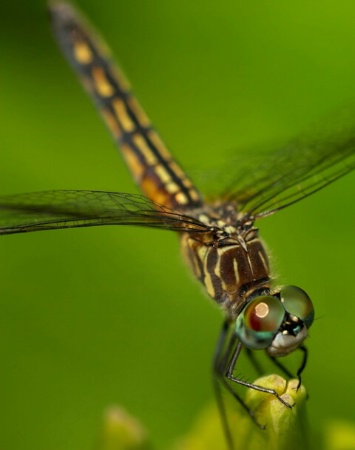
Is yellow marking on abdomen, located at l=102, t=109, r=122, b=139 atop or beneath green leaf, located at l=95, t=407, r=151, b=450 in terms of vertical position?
atop

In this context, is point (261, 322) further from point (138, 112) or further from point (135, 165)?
point (138, 112)

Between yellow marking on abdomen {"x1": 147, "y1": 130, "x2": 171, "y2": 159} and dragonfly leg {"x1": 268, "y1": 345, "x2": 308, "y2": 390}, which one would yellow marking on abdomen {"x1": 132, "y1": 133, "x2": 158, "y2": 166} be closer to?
yellow marking on abdomen {"x1": 147, "y1": 130, "x2": 171, "y2": 159}

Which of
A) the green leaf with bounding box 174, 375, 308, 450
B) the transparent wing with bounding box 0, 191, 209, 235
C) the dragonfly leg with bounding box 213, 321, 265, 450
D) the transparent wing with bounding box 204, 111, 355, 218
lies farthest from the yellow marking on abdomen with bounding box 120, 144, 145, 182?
the green leaf with bounding box 174, 375, 308, 450

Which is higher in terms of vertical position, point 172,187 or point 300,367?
point 172,187

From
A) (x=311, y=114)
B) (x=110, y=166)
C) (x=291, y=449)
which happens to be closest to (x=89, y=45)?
(x=110, y=166)

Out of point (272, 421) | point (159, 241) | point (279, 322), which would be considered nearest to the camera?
point (272, 421)

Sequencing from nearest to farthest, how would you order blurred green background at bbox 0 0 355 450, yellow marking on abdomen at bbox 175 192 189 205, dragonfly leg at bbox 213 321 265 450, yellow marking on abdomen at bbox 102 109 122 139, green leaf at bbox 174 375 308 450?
1. green leaf at bbox 174 375 308 450
2. dragonfly leg at bbox 213 321 265 450
3. blurred green background at bbox 0 0 355 450
4. yellow marking on abdomen at bbox 175 192 189 205
5. yellow marking on abdomen at bbox 102 109 122 139

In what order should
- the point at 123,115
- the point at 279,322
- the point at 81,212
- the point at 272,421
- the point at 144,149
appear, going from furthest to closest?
the point at 123,115 → the point at 144,149 → the point at 81,212 → the point at 279,322 → the point at 272,421

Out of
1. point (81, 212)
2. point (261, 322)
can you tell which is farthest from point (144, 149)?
point (261, 322)
